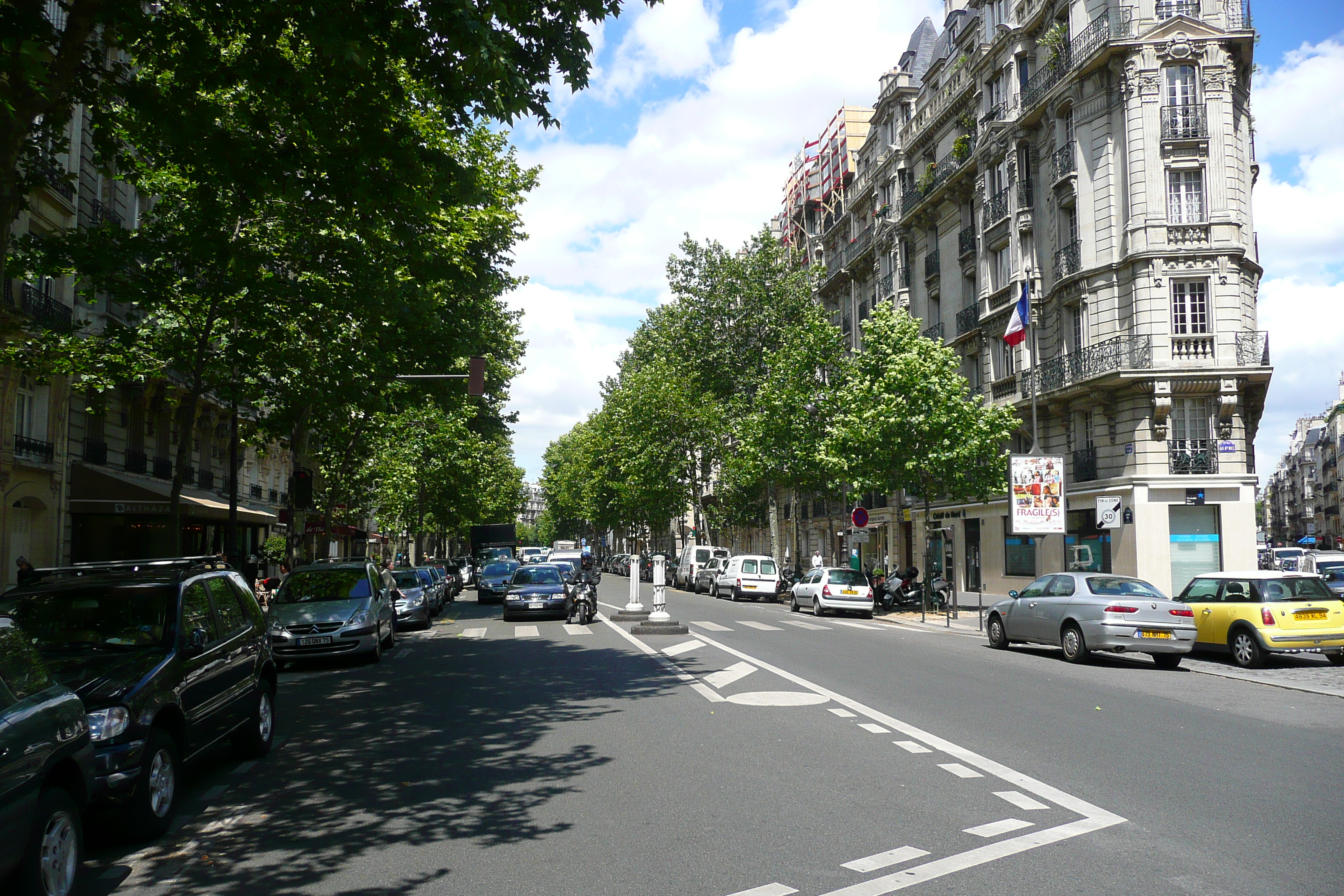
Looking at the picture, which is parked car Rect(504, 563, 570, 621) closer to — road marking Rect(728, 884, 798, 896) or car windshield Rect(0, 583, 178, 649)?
car windshield Rect(0, 583, 178, 649)

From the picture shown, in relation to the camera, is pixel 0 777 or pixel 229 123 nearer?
pixel 0 777

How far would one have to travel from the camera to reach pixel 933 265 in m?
43.7

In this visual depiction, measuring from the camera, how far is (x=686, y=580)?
5266 centimetres

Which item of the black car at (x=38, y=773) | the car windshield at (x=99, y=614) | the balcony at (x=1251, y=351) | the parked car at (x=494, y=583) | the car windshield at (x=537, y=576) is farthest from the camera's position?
the parked car at (x=494, y=583)

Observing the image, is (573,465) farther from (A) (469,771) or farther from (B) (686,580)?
(A) (469,771)

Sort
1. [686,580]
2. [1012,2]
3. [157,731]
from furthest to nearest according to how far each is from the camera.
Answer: [686,580] → [1012,2] → [157,731]

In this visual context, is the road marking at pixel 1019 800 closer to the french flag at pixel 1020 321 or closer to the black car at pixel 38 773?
the black car at pixel 38 773

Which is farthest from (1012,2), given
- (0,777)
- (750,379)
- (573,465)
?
(573,465)

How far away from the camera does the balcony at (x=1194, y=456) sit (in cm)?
2970

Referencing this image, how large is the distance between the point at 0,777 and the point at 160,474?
31104mm

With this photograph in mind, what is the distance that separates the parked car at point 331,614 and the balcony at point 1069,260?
2387cm

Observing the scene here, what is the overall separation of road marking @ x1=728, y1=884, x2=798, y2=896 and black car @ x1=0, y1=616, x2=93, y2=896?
3117 mm

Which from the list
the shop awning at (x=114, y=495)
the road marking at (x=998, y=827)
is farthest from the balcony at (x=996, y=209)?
the road marking at (x=998, y=827)

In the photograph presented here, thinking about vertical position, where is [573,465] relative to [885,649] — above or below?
above
